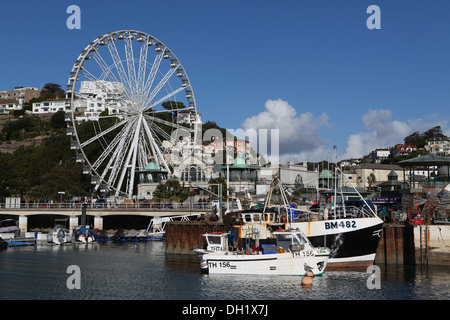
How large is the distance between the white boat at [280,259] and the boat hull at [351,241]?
398 centimetres

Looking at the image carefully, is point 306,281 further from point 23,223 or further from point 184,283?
point 23,223

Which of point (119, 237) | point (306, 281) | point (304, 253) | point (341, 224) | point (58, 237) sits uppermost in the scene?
point (341, 224)

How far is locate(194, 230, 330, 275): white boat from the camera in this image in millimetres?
46062

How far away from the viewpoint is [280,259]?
46.1 meters

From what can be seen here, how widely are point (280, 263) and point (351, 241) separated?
851cm

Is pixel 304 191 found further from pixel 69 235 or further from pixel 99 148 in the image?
pixel 99 148

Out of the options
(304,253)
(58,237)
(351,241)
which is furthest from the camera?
(58,237)

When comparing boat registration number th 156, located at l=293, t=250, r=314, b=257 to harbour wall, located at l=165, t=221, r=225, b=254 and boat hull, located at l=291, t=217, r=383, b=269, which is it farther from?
harbour wall, located at l=165, t=221, r=225, b=254

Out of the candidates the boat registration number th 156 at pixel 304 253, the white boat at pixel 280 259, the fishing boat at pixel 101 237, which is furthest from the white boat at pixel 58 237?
the boat registration number th 156 at pixel 304 253

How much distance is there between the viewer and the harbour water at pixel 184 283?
4016 cm

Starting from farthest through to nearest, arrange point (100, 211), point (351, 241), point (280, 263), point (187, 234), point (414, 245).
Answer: point (100, 211)
point (187, 234)
point (414, 245)
point (351, 241)
point (280, 263)

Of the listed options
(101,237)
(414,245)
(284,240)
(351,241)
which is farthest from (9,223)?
(414,245)

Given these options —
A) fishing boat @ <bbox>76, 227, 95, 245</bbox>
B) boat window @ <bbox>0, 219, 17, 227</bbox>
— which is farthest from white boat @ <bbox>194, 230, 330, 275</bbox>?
boat window @ <bbox>0, 219, 17, 227</bbox>
